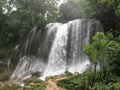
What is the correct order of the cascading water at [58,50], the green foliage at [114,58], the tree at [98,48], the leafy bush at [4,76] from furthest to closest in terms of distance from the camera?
1. the leafy bush at [4,76]
2. the cascading water at [58,50]
3. the green foliage at [114,58]
4. the tree at [98,48]

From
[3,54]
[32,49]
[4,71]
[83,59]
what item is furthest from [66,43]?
[3,54]

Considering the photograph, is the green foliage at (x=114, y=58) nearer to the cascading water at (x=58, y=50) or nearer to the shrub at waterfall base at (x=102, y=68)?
the shrub at waterfall base at (x=102, y=68)

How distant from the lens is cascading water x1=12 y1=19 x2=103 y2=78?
792 inches

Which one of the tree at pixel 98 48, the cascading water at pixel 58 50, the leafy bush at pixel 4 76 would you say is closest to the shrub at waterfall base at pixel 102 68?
the tree at pixel 98 48

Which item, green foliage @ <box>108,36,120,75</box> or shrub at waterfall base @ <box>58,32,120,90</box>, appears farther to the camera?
green foliage @ <box>108,36,120,75</box>

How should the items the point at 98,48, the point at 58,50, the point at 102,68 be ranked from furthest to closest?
the point at 58,50
the point at 102,68
the point at 98,48

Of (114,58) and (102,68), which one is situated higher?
(114,58)

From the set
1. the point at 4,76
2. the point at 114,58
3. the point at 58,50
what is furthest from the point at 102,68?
the point at 4,76

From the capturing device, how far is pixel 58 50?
2145 centimetres

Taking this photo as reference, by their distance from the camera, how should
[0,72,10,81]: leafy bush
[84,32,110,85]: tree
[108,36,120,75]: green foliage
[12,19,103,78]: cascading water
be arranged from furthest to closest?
[0,72,10,81]: leafy bush, [12,19,103,78]: cascading water, [108,36,120,75]: green foliage, [84,32,110,85]: tree

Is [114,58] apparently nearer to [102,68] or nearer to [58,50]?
[102,68]

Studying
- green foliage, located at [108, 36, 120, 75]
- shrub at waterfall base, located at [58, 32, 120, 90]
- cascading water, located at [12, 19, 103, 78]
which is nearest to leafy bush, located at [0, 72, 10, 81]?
cascading water, located at [12, 19, 103, 78]

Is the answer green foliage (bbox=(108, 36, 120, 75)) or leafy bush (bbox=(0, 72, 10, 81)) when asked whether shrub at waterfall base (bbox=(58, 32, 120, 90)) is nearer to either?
green foliage (bbox=(108, 36, 120, 75))

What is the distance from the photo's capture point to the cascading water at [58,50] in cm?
2012
